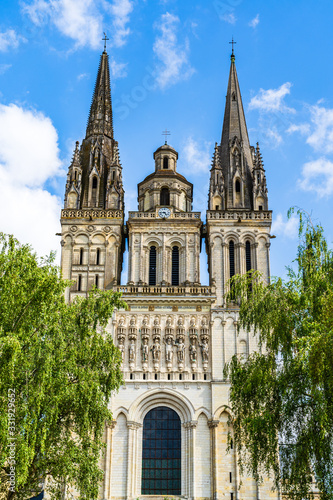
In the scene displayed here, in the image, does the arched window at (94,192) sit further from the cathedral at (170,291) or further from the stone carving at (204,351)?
the stone carving at (204,351)

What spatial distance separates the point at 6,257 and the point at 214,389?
16.5 meters

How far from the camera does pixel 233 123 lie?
45.2 m

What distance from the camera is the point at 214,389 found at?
34656 mm

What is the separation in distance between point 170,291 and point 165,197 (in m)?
7.73

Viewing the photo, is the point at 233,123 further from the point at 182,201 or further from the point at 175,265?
the point at 175,265

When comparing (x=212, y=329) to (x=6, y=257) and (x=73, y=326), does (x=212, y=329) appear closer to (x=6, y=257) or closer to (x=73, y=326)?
(x=73, y=326)

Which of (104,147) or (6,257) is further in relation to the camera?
(104,147)

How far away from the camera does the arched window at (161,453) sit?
1315 inches

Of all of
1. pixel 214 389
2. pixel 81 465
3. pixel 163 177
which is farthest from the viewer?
pixel 163 177

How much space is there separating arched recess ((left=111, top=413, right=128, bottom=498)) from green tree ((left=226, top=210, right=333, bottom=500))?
11.8m

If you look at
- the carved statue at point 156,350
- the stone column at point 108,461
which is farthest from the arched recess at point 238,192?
the stone column at point 108,461

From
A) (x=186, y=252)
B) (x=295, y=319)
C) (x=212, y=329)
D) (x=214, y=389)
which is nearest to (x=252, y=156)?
(x=186, y=252)

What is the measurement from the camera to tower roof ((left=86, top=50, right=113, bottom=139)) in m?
45.7

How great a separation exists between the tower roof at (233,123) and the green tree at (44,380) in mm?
22998
